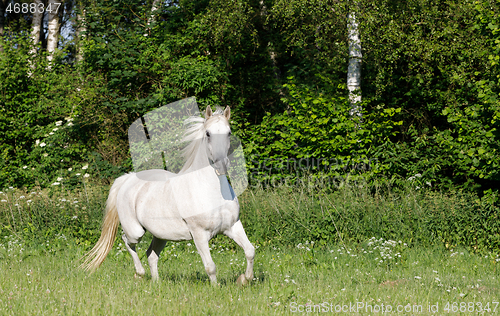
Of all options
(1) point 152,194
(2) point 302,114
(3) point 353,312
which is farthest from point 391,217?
(1) point 152,194

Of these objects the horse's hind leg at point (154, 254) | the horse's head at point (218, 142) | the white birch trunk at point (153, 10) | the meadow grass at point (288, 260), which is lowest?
the meadow grass at point (288, 260)

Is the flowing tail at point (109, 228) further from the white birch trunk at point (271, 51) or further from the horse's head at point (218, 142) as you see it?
the white birch trunk at point (271, 51)

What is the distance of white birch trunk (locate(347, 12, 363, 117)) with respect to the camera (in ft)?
31.3

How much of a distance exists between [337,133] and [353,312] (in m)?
6.12

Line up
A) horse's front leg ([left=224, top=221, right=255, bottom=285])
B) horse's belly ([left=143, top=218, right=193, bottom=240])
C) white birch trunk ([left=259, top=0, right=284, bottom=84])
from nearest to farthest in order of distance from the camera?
1. horse's front leg ([left=224, top=221, right=255, bottom=285])
2. horse's belly ([left=143, top=218, right=193, bottom=240])
3. white birch trunk ([left=259, top=0, right=284, bottom=84])

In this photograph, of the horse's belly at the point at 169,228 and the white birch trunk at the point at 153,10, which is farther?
the white birch trunk at the point at 153,10

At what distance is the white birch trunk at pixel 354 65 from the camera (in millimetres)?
9540

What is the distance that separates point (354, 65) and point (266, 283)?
675cm

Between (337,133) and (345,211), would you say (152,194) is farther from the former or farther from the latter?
(337,133)
